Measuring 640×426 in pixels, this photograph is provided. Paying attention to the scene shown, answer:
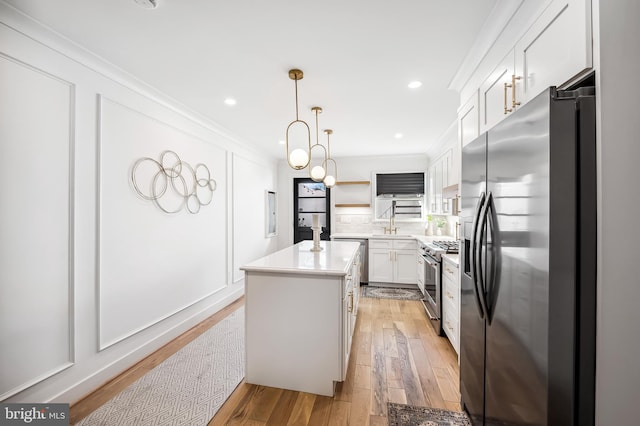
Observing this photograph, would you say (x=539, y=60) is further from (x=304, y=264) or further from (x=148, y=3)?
(x=148, y=3)

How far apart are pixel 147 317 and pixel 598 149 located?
325cm

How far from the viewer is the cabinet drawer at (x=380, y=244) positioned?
4.93 metres

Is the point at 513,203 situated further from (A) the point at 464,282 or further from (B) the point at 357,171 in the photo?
(B) the point at 357,171

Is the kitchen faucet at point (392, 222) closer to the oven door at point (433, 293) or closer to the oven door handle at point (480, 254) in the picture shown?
the oven door at point (433, 293)

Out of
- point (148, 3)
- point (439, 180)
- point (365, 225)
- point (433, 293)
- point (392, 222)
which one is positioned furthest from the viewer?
point (365, 225)

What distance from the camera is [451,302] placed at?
2.70 metres

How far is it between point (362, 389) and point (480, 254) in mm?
1443

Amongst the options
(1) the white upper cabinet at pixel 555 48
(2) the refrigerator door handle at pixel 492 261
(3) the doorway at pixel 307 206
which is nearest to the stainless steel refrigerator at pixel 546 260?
(2) the refrigerator door handle at pixel 492 261

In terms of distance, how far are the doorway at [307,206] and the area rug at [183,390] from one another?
137 inches

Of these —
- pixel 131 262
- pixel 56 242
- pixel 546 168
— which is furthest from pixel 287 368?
pixel 546 168

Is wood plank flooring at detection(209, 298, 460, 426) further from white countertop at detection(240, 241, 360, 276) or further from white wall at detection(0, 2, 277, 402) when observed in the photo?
white wall at detection(0, 2, 277, 402)

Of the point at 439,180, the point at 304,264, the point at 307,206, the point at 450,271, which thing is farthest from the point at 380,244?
the point at 304,264

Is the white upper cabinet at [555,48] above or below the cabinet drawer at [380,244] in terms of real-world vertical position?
above

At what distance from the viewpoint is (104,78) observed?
7.13 feet
